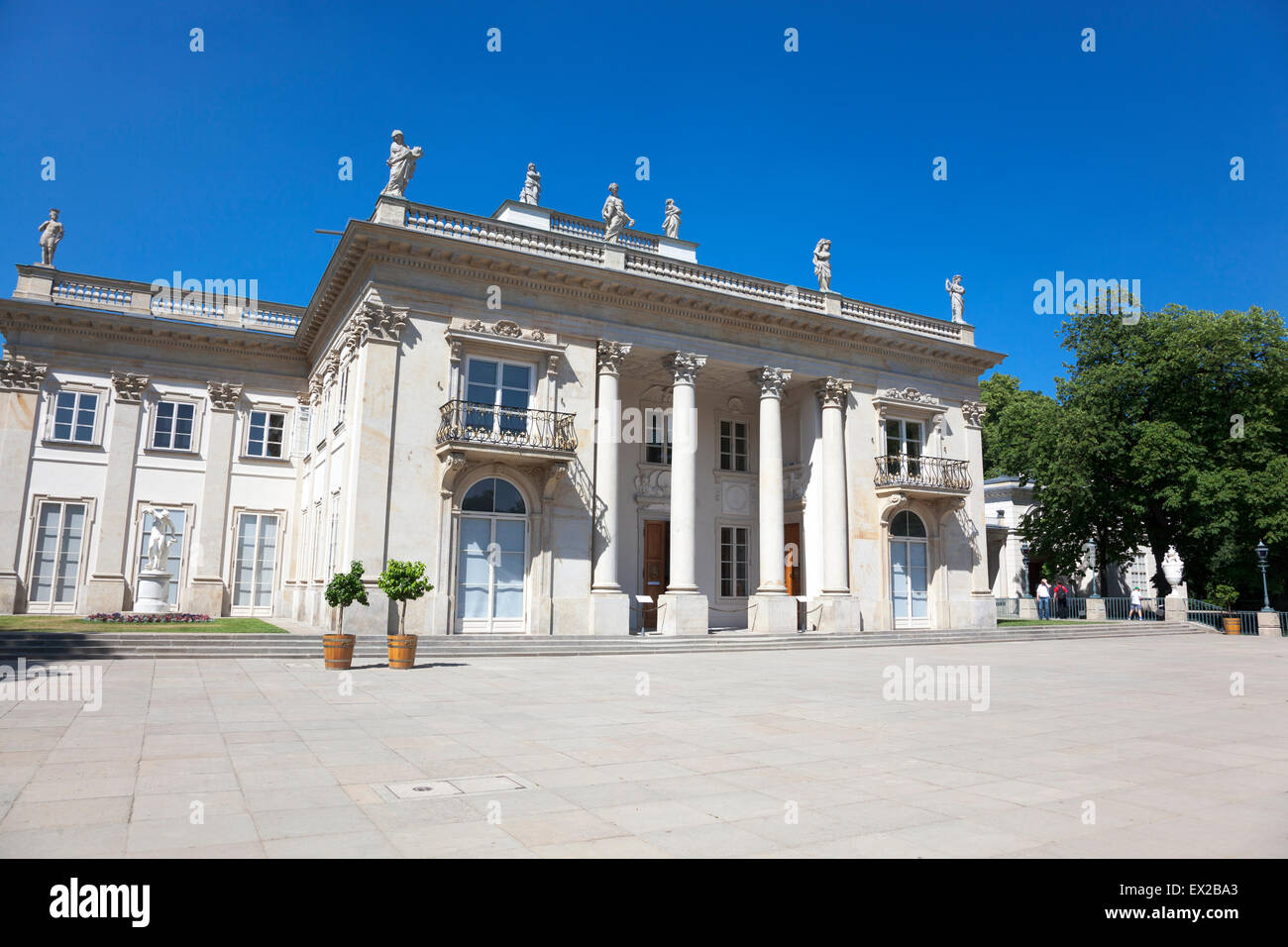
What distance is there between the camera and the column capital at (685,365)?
73.6 feet

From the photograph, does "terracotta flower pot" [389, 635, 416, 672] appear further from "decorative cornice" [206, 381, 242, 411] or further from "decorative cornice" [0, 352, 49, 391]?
"decorative cornice" [0, 352, 49, 391]

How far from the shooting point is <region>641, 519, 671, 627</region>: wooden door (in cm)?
2461

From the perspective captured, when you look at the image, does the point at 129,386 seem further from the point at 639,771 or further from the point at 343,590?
the point at 639,771

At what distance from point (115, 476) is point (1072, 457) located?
33738mm

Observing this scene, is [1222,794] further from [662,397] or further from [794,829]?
[662,397]

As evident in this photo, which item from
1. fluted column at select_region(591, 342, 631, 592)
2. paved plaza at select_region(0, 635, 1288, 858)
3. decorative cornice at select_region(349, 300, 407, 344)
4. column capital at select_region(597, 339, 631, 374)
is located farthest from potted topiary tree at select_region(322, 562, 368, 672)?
column capital at select_region(597, 339, 631, 374)

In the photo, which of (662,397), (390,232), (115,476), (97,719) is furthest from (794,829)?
(115,476)

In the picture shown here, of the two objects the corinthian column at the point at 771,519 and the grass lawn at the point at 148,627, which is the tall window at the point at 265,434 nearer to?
the grass lawn at the point at 148,627

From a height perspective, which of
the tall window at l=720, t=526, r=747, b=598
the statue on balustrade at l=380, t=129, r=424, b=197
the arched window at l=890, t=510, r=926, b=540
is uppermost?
the statue on balustrade at l=380, t=129, r=424, b=197

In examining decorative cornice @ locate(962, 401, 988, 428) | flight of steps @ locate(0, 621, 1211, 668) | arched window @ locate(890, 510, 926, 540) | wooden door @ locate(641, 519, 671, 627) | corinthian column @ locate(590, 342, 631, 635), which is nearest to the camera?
flight of steps @ locate(0, 621, 1211, 668)

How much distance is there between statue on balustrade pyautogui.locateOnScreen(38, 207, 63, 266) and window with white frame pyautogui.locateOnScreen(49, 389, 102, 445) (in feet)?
13.4

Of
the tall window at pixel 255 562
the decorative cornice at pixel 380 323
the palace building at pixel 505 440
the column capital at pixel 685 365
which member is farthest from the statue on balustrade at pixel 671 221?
the tall window at pixel 255 562

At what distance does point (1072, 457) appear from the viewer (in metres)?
31.9

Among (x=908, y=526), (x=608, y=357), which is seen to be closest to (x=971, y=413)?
(x=908, y=526)
